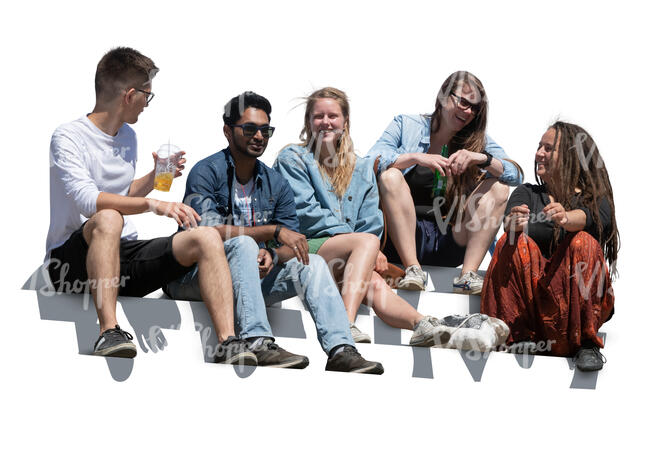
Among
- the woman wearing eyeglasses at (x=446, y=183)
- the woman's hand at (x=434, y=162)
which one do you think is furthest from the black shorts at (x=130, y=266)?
the woman's hand at (x=434, y=162)

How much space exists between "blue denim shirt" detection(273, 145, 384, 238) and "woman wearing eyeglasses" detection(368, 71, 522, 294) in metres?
0.15

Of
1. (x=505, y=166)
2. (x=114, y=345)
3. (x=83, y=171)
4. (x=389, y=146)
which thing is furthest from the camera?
(x=389, y=146)

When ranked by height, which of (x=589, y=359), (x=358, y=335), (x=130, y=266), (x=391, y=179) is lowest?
(x=589, y=359)

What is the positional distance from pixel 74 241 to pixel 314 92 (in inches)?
68.9

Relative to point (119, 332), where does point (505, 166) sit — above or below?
above

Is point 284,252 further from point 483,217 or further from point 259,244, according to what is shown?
point 483,217

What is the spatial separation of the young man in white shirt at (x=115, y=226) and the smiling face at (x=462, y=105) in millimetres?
1850

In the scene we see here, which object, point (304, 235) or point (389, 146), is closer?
point (304, 235)

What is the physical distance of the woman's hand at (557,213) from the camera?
7160 mm

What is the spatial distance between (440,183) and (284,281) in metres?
1.46

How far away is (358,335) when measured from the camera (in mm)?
7273

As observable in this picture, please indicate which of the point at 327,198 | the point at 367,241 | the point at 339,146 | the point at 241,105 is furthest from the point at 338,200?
the point at 241,105

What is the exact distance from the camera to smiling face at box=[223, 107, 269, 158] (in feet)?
23.8

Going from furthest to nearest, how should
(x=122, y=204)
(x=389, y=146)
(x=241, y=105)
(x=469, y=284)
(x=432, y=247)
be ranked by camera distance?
(x=432, y=247) → (x=389, y=146) → (x=469, y=284) → (x=241, y=105) → (x=122, y=204)
